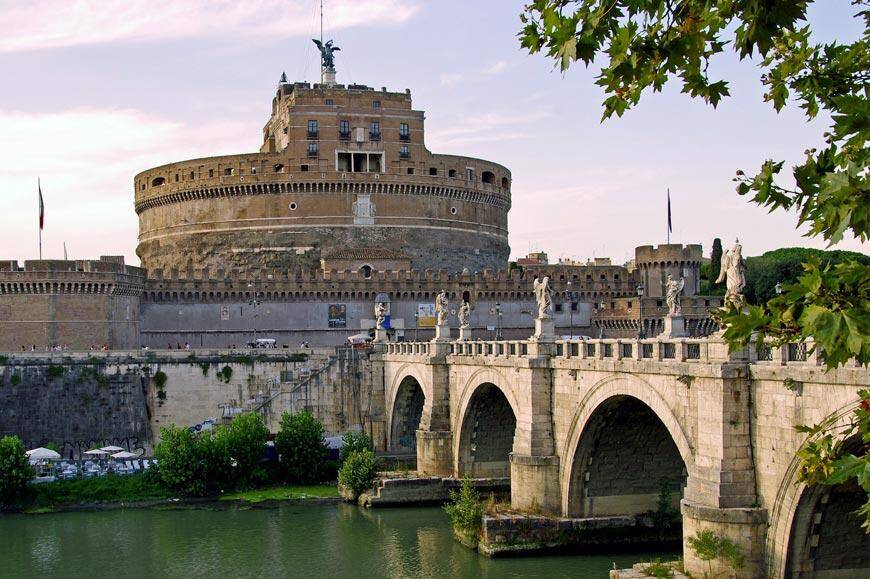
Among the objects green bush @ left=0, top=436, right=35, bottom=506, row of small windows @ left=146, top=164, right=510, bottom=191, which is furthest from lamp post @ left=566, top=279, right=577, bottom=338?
green bush @ left=0, top=436, right=35, bottom=506

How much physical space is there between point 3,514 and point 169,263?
36712 mm

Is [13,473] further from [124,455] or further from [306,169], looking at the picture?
[306,169]

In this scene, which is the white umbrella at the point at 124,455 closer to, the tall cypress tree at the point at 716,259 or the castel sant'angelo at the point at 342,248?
the castel sant'angelo at the point at 342,248

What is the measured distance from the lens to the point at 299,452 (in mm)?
38156

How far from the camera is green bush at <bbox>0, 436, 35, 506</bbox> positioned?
34750mm

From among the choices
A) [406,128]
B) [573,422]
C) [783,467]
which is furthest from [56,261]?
[783,467]

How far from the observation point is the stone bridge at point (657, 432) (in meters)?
16.9

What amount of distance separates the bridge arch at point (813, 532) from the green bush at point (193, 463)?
2353 cm

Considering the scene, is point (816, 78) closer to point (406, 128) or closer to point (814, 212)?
point (814, 212)

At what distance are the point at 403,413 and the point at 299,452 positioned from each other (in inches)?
241

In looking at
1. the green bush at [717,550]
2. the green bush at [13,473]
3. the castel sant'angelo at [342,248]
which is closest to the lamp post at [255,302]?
the castel sant'angelo at [342,248]

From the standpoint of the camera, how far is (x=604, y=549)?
2552cm

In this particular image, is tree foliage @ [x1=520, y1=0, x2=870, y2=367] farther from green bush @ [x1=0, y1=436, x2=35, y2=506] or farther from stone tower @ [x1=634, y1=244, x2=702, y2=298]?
stone tower @ [x1=634, y1=244, x2=702, y2=298]

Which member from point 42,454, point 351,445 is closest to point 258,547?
point 351,445
